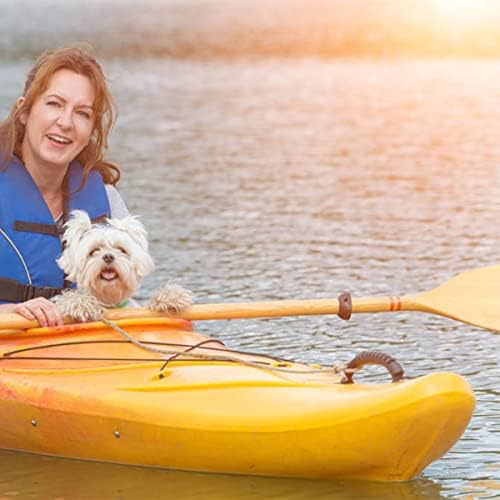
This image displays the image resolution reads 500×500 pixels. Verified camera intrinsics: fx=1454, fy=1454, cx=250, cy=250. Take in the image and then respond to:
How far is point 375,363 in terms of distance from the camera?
17.7 ft

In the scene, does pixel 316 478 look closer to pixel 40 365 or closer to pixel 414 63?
pixel 40 365

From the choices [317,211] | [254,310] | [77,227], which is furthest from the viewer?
[317,211]

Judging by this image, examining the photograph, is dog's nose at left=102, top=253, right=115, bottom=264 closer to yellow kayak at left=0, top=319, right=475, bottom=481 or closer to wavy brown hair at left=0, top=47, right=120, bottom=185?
yellow kayak at left=0, top=319, right=475, bottom=481

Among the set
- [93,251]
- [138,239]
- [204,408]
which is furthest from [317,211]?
[204,408]

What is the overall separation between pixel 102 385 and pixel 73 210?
0.87 m

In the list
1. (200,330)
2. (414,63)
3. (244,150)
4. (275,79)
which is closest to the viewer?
(200,330)

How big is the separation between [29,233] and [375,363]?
5.64ft

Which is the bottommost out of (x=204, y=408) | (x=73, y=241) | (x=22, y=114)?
(x=204, y=408)

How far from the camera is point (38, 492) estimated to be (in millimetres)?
5746

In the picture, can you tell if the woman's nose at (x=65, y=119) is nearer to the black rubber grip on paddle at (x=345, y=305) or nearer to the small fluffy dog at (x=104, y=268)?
the small fluffy dog at (x=104, y=268)

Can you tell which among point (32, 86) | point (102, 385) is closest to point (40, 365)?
point (102, 385)

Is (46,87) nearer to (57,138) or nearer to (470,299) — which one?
(57,138)

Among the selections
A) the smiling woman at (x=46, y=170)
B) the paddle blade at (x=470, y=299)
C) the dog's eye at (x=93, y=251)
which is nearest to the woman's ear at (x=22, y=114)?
the smiling woman at (x=46, y=170)

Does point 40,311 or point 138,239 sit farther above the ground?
point 138,239
